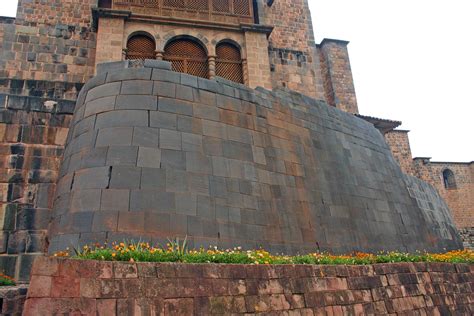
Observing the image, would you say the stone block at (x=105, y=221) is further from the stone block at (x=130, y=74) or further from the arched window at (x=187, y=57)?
the arched window at (x=187, y=57)

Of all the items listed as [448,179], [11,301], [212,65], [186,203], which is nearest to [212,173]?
[186,203]

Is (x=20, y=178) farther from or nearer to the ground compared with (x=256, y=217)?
farther from the ground

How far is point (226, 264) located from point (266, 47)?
1454 cm

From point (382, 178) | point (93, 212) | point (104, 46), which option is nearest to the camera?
point (93, 212)

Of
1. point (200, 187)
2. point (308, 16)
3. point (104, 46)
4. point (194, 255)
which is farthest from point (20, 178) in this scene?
point (308, 16)

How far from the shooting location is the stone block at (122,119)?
9.05 metres

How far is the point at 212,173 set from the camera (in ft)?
30.9

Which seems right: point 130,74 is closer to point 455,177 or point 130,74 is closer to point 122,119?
point 122,119

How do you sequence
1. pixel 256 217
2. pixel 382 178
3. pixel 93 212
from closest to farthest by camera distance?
pixel 93 212 < pixel 256 217 < pixel 382 178

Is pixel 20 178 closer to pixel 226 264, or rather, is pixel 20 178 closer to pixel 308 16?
pixel 226 264

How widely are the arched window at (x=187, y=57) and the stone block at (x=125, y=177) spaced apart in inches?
395

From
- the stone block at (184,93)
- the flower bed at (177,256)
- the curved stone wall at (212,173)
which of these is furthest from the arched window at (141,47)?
the flower bed at (177,256)

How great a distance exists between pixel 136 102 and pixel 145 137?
99 centimetres

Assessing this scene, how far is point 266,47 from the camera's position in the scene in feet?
62.0
